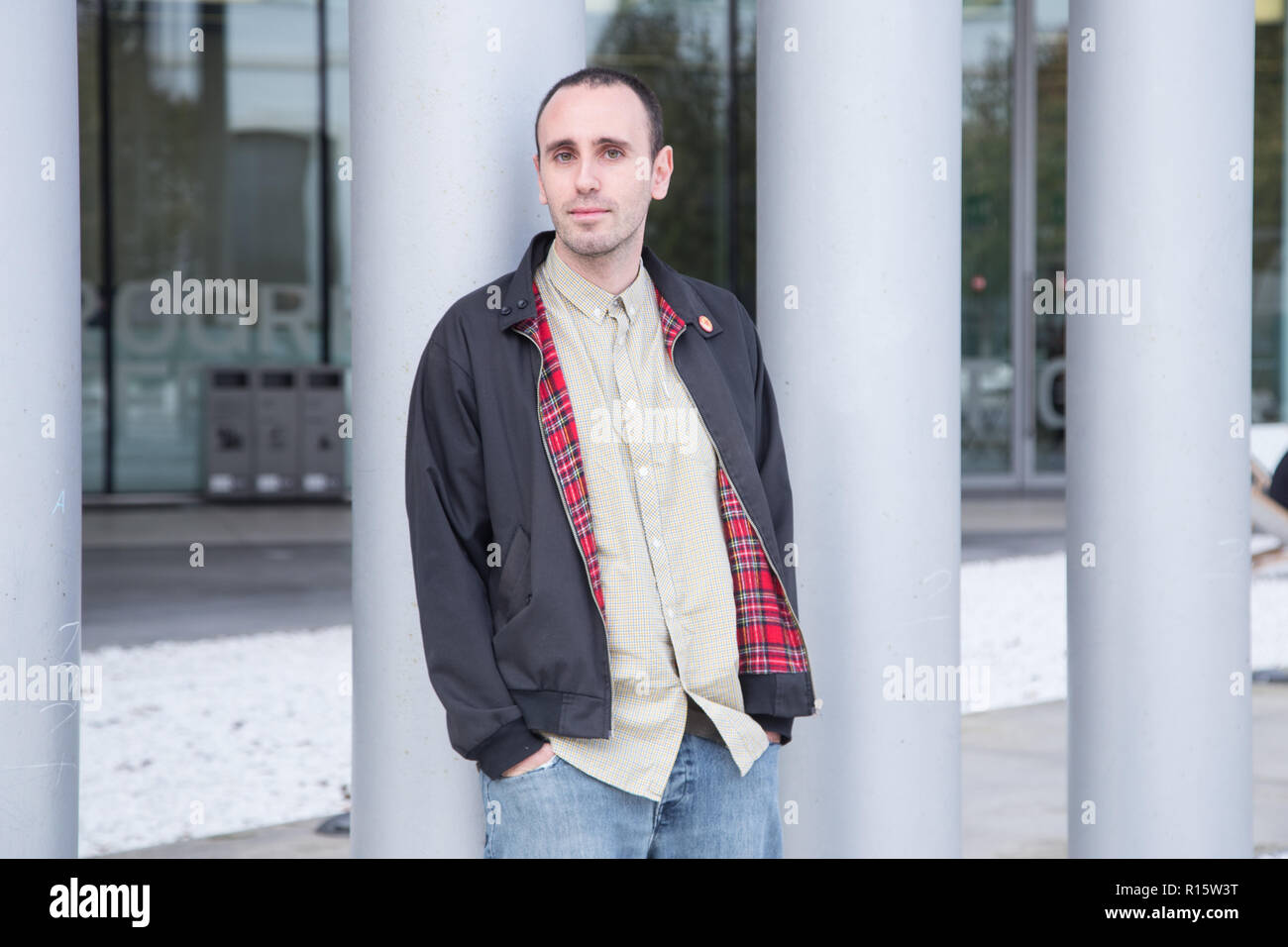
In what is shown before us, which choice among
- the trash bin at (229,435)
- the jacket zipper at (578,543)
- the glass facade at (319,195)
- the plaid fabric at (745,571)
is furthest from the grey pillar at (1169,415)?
the trash bin at (229,435)

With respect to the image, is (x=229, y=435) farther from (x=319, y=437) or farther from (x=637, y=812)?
(x=637, y=812)

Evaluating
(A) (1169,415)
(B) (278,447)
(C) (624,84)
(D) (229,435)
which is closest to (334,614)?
(A) (1169,415)

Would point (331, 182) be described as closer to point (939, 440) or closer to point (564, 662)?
point (939, 440)

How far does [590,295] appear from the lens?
2.67 m

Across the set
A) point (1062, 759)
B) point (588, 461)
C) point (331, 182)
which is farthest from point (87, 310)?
point (588, 461)

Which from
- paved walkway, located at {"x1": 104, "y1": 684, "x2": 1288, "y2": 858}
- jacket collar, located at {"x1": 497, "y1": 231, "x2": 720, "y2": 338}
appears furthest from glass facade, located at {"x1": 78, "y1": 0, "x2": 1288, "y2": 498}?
jacket collar, located at {"x1": 497, "y1": 231, "x2": 720, "y2": 338}

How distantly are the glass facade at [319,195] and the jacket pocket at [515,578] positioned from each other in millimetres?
14089

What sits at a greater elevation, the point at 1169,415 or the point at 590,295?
the point at 590,295

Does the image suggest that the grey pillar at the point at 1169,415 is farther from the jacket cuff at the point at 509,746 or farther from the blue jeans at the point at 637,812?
the jacket cuff at the point at 509,746

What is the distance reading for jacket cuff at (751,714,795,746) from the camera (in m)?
2.65

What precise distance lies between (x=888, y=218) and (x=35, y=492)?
1893 millimetres

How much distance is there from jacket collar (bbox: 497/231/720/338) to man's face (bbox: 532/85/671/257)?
107mm

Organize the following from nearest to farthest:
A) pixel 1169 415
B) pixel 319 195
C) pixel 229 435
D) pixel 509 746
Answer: pixel 509 746 < pixel 1169 415 < pixel 229 435 < pixel 319 195

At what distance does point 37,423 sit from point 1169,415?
8.67ft
